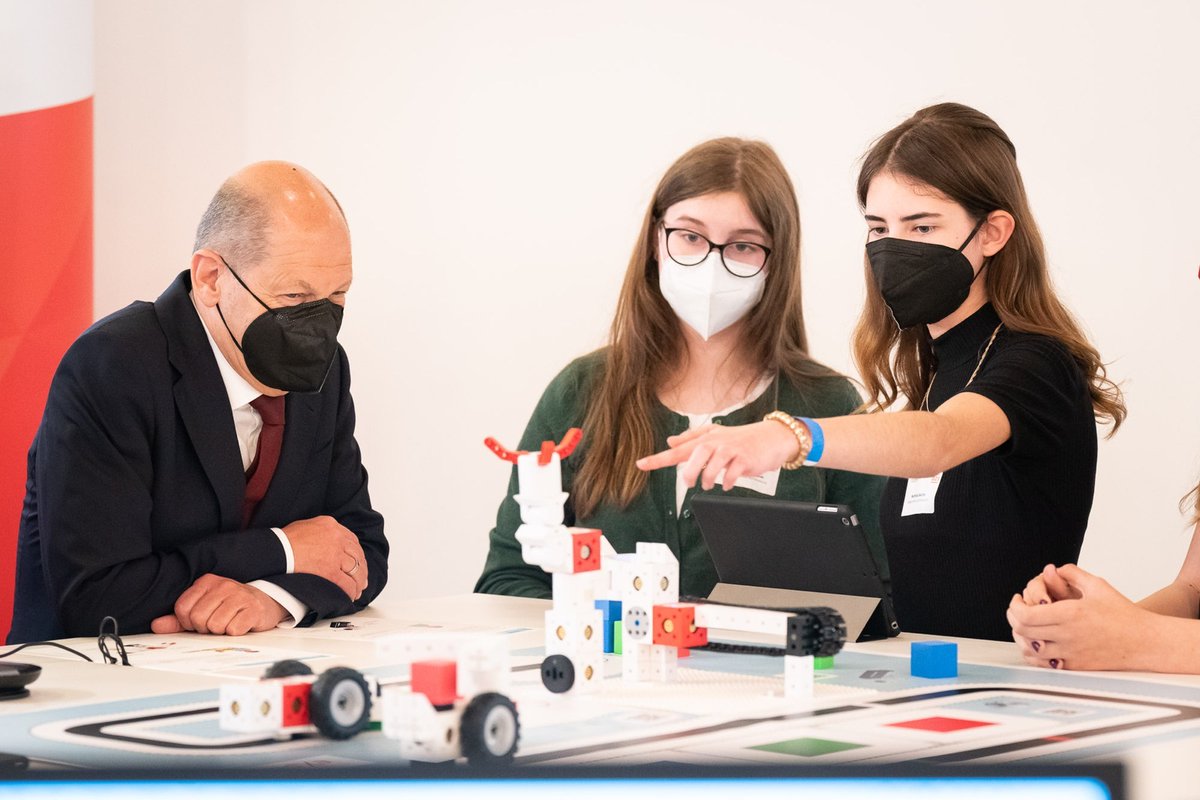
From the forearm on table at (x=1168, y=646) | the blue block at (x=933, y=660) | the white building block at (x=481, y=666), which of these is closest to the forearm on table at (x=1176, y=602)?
the forearm on table at (x=1168, y=646)

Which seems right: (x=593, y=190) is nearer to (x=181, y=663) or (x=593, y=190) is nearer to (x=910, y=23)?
(x=910, y=23)

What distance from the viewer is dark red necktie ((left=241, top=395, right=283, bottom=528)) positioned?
2527mm

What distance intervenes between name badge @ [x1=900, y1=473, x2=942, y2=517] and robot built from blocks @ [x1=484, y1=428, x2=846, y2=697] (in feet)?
2.71

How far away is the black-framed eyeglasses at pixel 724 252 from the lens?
9.48 ft

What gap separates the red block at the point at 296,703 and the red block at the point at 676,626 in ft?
1.58

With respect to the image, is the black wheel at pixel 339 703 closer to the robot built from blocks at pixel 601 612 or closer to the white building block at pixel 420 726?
the white building block at pixel 420 726

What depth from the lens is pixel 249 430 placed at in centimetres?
256

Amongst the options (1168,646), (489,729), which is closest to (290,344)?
(489,729)

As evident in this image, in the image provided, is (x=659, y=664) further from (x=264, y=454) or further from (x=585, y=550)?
(x=264, y=454)

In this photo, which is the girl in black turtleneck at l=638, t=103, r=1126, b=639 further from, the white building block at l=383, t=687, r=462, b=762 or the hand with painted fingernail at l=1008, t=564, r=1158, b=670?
the white building block at l=383, t=687, r=462, b=762

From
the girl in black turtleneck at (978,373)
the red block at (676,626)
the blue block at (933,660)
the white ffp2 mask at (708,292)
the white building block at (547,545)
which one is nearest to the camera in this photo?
the white building block at (547,545)

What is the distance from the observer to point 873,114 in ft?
13.9

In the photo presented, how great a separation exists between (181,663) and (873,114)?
293 centimetres

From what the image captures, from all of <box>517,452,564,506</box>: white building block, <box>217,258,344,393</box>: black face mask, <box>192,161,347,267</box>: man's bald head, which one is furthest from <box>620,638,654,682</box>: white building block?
<box>192,161,347,267</box>: man's bald head
